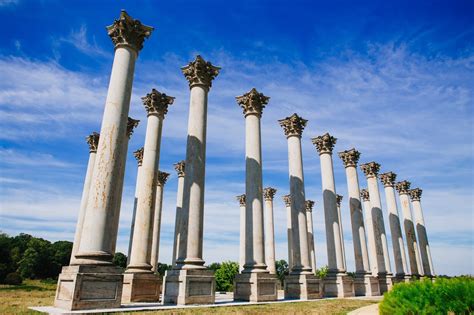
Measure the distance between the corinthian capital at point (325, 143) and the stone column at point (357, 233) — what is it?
6.39 m

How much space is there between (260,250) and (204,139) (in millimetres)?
14003

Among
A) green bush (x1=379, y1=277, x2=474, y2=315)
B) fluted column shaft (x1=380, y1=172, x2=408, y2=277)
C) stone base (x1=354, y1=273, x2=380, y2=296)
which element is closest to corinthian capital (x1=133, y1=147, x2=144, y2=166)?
stone base (x1=354, y1=273, x2=380, y2=296)

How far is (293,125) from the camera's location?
4894cm

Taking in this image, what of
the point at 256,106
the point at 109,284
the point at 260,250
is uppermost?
the point at 256,106

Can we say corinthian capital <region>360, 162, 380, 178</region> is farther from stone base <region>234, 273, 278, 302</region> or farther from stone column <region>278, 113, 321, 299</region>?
stone base <region>234, 273, 278, 302</region>

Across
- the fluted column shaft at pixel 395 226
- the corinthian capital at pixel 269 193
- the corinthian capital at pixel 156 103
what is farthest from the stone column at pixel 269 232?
the corinthian capital at pixel 156 103

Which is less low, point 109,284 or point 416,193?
point 416,193

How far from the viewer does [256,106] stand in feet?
141

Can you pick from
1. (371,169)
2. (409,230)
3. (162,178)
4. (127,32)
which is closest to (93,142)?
(162,178)

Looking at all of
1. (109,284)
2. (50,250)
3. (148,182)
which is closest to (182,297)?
(109,284)

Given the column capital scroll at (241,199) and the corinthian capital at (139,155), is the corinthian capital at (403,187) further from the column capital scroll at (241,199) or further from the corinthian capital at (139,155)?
the corinthian capital at (139,155)

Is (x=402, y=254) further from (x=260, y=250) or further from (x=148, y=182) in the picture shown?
(x=148, y=182)

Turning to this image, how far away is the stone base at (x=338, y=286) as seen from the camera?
148 feet

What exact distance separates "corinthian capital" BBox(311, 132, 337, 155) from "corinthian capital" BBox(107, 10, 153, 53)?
108ft
